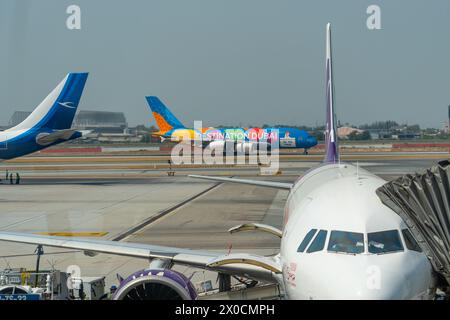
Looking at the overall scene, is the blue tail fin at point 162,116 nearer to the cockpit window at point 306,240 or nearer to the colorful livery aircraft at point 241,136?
the colorful livery aircraft at point 241,136


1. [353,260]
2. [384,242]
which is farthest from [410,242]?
[353,260]

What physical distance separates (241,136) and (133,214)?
75907mm

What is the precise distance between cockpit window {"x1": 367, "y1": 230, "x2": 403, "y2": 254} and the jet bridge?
1.66 ft

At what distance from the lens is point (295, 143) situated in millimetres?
118125

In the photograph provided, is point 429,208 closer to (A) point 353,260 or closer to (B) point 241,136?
(A) point 353,260

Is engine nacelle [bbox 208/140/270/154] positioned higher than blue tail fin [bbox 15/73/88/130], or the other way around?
Answer: blue tail fin [bbox 15/73/88/130]

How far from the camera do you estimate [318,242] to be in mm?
12312

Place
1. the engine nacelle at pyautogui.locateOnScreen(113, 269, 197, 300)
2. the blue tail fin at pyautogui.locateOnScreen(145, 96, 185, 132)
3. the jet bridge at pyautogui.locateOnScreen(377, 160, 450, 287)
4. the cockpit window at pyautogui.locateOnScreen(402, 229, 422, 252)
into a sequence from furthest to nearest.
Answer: the blue tail fin at pyautogui.locateOnScreen(145, 96, 185, 132), the engine nacelle at pyautogui.locateOnScreen(113, 269, 197, 300), the jet bridge at pyautogui.locateOnScreen(377, 160, 450, 287), the cockpit window at pyautogui.locateOnScreen(402, 229, 422, 252)

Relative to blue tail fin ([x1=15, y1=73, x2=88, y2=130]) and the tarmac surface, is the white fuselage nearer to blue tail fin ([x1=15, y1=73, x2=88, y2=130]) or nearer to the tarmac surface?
the tarmac surface

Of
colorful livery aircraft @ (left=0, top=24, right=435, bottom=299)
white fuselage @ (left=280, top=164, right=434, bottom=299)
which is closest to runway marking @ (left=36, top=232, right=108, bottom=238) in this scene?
colorful livery aircraft @ (left=0, top=24, right=435, bottom=299)

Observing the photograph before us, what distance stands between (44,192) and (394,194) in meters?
49.6

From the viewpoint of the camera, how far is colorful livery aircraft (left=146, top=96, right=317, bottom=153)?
11500 centimetres

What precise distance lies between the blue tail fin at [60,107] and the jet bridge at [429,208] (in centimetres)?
5644
